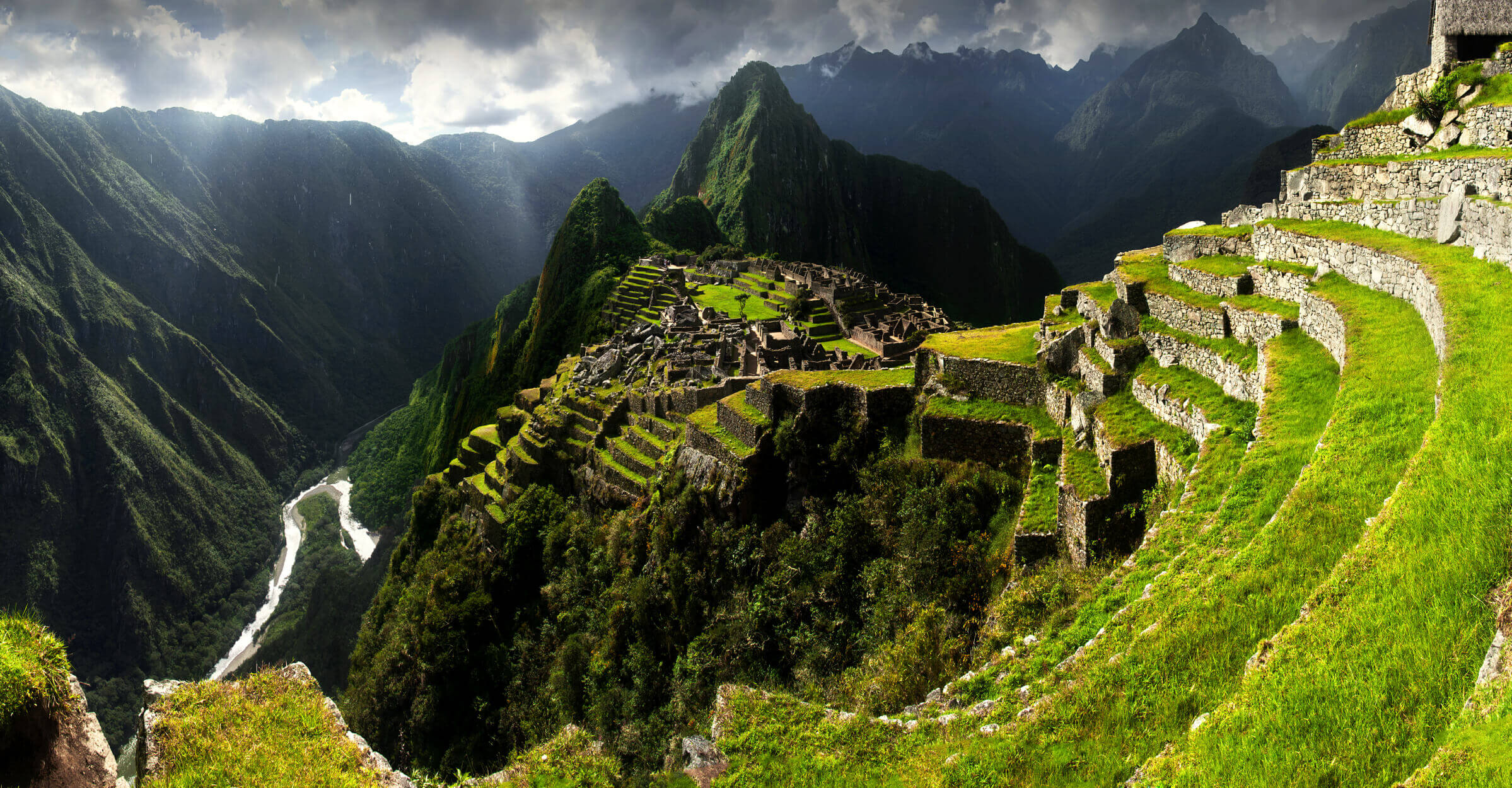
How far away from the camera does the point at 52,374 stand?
563ft

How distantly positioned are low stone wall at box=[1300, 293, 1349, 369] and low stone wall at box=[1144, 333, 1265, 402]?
70cm

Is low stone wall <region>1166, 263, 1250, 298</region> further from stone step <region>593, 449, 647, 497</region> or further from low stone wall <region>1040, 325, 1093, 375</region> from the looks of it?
stone step <region>593, 449, 647, 497</region>

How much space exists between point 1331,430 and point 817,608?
34.5ft

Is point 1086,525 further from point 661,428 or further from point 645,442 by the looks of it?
point 645,442

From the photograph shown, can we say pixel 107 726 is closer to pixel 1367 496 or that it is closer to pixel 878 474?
pixel 878 474

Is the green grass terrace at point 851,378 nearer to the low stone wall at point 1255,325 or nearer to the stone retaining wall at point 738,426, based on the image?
the stone retaining wall at point 738,426

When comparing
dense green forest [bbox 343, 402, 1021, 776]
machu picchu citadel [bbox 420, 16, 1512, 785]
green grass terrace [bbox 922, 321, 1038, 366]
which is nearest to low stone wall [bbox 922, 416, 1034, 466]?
machu picchu citadel [bbox 420, 16, 1512, 785]

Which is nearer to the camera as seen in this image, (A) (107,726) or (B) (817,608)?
(B) (817,608)

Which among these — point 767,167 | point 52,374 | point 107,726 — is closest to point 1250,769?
point 107,726

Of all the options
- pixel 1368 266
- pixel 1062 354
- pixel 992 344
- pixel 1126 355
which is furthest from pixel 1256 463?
pixel 992 344

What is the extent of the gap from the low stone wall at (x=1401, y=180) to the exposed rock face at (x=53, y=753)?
56.6ft

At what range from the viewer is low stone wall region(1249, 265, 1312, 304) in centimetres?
1157

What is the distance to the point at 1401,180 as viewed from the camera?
39.8 ft

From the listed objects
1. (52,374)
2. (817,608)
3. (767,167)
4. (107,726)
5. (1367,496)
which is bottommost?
(107,726)
